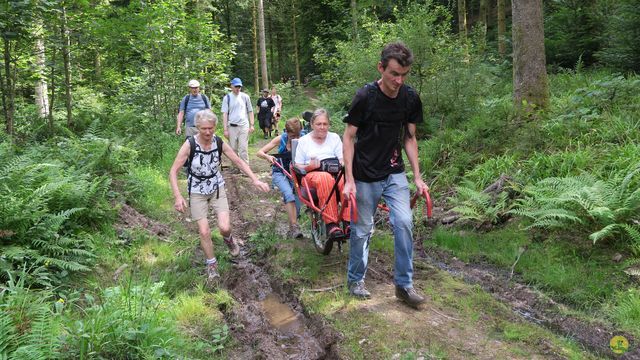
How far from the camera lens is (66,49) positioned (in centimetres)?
1053

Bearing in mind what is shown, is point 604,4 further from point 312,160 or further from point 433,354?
point 433,354

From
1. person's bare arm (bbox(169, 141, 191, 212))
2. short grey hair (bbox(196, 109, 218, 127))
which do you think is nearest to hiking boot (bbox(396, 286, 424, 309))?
person's bare arm (bbox(169, 141, 191, 212))

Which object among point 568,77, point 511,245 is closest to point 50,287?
point 511,245

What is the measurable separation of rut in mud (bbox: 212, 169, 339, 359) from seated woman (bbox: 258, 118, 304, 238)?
865 millimetres

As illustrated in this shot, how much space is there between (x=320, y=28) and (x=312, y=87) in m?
5.24

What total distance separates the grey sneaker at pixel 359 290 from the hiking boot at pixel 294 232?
2173 millimetres

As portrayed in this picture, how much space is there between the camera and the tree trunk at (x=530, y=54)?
8734 millimetres

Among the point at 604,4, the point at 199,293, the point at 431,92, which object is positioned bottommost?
the point at 199,293

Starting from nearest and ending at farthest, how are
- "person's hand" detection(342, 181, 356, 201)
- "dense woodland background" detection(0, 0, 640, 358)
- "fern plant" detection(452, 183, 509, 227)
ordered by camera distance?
"person's hand" detection(342, 181, 356, 201) < "dense woodland background" detection(0, 0, 640, 358) < "fern plant" detection(452, 183, 509, 227)

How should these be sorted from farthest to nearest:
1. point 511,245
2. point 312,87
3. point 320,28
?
1. point 312,87
2. point 320,28
3. point 511,245

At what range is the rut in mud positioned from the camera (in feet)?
13.3

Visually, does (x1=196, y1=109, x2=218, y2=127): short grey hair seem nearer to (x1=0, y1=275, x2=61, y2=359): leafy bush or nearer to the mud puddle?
(x1=0, y1=275, x2=61, y2=359): leafy bush

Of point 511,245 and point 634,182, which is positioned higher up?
point 634,182

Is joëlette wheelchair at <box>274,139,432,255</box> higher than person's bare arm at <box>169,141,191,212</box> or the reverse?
the reverse
